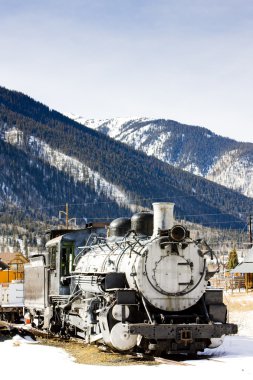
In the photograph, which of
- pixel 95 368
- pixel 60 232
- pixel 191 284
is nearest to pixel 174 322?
pixel 191 284

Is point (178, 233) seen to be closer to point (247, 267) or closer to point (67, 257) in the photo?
point (67, 257)

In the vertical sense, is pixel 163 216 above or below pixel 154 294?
above

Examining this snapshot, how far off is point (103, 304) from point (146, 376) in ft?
16.9

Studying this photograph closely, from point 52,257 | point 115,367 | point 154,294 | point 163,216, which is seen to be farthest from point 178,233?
point 52,257

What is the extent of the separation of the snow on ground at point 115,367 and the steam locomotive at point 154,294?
3.06 ft

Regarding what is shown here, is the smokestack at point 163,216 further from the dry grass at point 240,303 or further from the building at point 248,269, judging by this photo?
the building at point 248,269

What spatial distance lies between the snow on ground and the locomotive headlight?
3303mm

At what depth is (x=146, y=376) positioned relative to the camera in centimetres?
1480

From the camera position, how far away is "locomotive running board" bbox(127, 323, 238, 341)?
1773cm

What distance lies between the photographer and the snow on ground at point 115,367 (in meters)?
15.1

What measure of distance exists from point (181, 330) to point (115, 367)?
244 centimetres

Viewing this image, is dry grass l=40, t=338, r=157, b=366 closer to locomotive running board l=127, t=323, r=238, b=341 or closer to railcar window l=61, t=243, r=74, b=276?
locomotive running board l=127, t=323, r=238, b=341

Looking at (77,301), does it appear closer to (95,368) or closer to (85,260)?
(85,260)

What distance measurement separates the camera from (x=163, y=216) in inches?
765
